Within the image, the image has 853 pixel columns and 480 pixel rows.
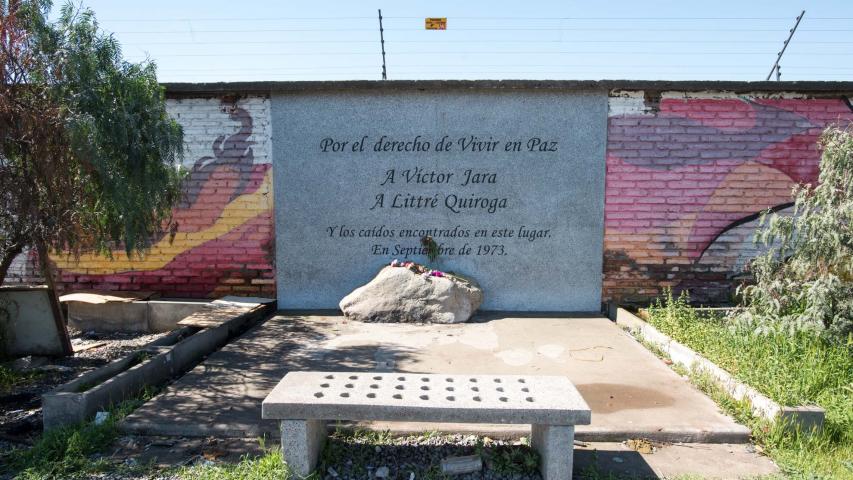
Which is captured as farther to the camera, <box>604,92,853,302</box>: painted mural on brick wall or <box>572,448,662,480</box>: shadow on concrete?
<box>604,92,853,302</box>: painted mural on brick wall

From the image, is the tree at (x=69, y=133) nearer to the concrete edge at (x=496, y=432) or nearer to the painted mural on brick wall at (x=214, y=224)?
the concrete edge at (x=496, y=432)

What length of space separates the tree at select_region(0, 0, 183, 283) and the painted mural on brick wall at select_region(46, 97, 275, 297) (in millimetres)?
2250

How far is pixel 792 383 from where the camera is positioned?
3.93 meters

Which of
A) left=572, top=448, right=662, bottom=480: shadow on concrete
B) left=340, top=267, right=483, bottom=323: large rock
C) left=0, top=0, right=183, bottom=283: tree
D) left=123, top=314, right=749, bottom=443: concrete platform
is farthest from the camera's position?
left=340, top=267, right=483, bottom=323: large rock

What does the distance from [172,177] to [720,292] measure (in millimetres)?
6449

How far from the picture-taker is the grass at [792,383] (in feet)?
10.9

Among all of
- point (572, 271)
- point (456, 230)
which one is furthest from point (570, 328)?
point (456, 230)

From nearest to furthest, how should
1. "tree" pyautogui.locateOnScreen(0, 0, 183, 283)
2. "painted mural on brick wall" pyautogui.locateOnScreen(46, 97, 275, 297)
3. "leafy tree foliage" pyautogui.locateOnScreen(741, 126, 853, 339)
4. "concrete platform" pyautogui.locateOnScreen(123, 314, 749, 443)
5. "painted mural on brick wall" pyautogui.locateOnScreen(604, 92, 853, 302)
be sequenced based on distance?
"concrete platform" pyautogui.locateOnScreen(123, 314, 749, 443) → "tree" pyautogui.locateOnScreen(0, 0, 183, 283) → "leafy tree foliage" pyautogui.locateOnScreen(741, 126, 853, 339) → "painted mural on brick wall" pyautogui.locateOnScreen(604, 92, 853, 302) → "painted mural on brick wall" pyautogui.locateOnScreen(46, 97, 275, 297)

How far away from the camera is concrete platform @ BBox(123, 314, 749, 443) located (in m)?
3.62

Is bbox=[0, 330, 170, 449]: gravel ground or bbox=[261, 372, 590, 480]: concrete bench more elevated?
bbox=[261, 372, 590, 480]: concrete bench

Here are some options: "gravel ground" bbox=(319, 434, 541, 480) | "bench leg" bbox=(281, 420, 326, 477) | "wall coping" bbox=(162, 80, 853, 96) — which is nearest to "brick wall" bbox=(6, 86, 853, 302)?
"wall coping" bbox=(162, 80, 853, 96)

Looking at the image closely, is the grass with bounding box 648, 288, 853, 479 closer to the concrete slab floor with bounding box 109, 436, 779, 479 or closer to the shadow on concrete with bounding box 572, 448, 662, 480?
the concrete slab floor with bounding box 109, 436, 779, 479

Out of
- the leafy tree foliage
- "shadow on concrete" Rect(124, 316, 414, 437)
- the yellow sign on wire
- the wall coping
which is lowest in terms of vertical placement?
"shadow on concrete" Rect(124, 316, 414, 437)

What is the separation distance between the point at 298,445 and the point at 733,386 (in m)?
3.15
